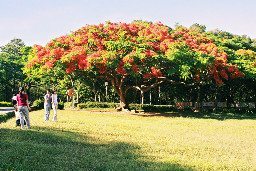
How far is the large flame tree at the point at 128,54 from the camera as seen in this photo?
1906 centimetres

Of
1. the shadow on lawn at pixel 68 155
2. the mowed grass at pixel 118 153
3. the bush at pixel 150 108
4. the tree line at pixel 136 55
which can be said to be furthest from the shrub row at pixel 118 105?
the shadow on lawn at pixel 68 155

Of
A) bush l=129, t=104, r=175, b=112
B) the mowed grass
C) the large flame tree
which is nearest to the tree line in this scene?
the large flame tree

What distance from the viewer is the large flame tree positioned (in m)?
19.1

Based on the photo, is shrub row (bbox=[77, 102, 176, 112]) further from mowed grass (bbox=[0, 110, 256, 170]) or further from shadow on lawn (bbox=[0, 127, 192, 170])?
shadow on lawn (bbox=[0, 127, 192, 170])

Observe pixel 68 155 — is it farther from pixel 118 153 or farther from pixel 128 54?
pixel 128 54

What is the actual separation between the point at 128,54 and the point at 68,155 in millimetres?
12676

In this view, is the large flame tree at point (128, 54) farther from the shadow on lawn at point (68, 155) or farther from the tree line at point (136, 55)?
the shadow on lawn at point (68, 155)

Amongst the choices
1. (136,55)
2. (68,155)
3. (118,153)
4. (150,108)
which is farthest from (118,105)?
(68,155)

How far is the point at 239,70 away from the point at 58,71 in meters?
16.8

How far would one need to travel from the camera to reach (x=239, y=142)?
10633 millimetres

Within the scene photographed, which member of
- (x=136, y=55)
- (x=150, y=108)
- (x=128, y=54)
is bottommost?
(x=150, y=108)

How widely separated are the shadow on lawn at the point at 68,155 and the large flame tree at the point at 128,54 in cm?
1039

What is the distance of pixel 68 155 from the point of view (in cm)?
709

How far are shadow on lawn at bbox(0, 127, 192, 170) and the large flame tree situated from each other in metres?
10.4
